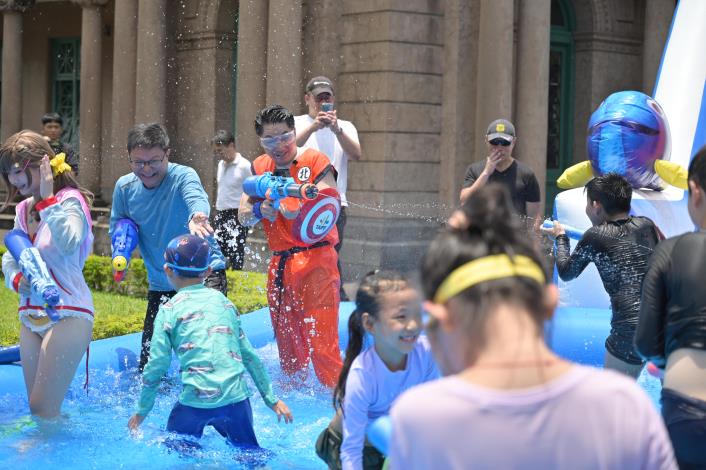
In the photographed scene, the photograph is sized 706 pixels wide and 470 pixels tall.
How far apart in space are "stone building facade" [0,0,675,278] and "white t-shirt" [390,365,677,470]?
10224mm

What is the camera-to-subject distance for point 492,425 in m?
1.78

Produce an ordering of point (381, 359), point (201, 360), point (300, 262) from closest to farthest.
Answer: point (381, 359)
point (201, 360)
point (300, 262)

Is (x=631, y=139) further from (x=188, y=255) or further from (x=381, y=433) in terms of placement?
(x=381, y=433)

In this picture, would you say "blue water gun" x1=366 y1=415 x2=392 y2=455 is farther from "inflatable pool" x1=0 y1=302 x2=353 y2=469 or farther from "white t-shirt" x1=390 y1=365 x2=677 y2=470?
"inflatable pool" x1=0 y1=302 x2=353 y2=469

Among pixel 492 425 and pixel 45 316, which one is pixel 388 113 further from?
pixel 492 425

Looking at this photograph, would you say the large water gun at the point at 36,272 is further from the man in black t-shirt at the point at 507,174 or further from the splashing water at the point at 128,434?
the man in black t-shirt at the point at 507,174

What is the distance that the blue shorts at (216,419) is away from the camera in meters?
4.55

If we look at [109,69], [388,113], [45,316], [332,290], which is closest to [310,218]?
[332,290]

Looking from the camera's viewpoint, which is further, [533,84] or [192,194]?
[533,84]

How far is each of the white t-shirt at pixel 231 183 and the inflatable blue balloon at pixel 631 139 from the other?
4652 millimetres

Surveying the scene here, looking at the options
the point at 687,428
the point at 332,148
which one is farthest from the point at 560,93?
the point at 687,428

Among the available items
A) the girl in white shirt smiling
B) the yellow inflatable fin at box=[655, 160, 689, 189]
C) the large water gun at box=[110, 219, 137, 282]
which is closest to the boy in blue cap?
the girl in white shirt smiling

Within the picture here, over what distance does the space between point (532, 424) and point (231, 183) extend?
943 cm

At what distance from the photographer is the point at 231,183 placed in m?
11.0
